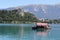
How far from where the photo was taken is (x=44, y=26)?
8275cm

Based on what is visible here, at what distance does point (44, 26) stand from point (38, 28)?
11.3 feet

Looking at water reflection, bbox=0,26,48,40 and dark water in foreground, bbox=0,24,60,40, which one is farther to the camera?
dark water in foreground, bbox=0,24,60,40

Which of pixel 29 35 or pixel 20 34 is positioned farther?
pixel 20 34

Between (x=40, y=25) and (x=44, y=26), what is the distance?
5.70 feet

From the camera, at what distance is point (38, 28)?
8044cm

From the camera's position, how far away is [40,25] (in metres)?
82.2

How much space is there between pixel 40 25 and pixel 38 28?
2.29 metres

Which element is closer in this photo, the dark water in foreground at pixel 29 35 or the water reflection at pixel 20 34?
the water reflection at pixel 20 34
